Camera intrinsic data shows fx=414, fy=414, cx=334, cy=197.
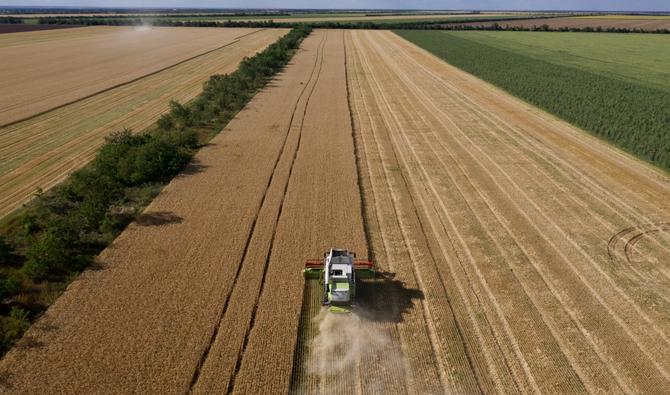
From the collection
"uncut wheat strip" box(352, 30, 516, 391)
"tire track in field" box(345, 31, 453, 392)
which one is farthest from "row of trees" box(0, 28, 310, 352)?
"uncut wheat strip" box(352, 30, 516, 391)

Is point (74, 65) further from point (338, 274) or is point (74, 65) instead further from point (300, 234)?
point (338, 274)

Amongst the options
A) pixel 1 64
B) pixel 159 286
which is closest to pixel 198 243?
pixel 159 286

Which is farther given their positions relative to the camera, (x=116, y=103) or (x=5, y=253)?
(x=116, y=103)

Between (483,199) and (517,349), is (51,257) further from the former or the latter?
(483,199)

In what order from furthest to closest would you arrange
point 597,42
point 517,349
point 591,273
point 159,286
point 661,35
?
1. point 661,35
2. point 597,42
3. point 591,273
4. point 159,286
5. point 517,349

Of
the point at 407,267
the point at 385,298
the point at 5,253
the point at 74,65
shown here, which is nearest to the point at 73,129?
the point at 5,253

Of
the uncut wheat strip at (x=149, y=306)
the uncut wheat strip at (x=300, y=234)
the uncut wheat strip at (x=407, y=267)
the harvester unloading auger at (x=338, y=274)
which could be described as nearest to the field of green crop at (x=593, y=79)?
the uncut wheat strip at (x=407, y=267)
